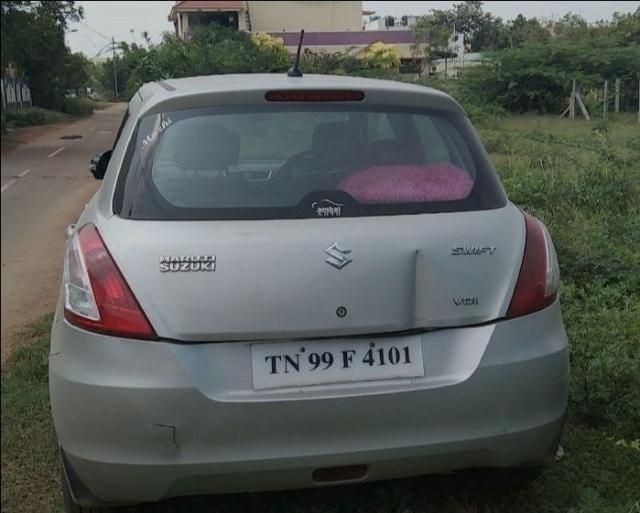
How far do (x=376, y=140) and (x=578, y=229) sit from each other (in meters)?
4.67

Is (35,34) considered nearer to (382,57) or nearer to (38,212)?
(382,57)

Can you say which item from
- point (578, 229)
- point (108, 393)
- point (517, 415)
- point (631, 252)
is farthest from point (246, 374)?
point (578, 229)

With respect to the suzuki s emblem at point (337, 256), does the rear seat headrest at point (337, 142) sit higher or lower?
higher

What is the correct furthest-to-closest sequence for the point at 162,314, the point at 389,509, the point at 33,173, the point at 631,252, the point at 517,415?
the point at 33,173, the point at 631,252, the point at 389,509, the point at 517,415, the point at 162,314

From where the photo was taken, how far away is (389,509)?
2.99 meters

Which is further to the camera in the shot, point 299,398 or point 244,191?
point 244,191

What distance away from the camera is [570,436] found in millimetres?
3551

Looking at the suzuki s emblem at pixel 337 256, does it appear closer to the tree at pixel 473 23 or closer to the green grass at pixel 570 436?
the green grass at pixel 570 436

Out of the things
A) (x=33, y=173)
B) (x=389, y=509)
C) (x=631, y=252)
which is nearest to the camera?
(x=389, y=509)

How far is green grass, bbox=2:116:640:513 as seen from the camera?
302cm

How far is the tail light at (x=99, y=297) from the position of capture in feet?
7.69

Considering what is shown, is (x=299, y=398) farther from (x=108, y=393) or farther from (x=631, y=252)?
(x=631, y=252)

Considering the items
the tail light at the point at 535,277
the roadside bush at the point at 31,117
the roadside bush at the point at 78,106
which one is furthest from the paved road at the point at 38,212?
the roadside bush at the point at 78,106

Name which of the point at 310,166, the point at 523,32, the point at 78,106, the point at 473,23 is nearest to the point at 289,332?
the point at 310,166
